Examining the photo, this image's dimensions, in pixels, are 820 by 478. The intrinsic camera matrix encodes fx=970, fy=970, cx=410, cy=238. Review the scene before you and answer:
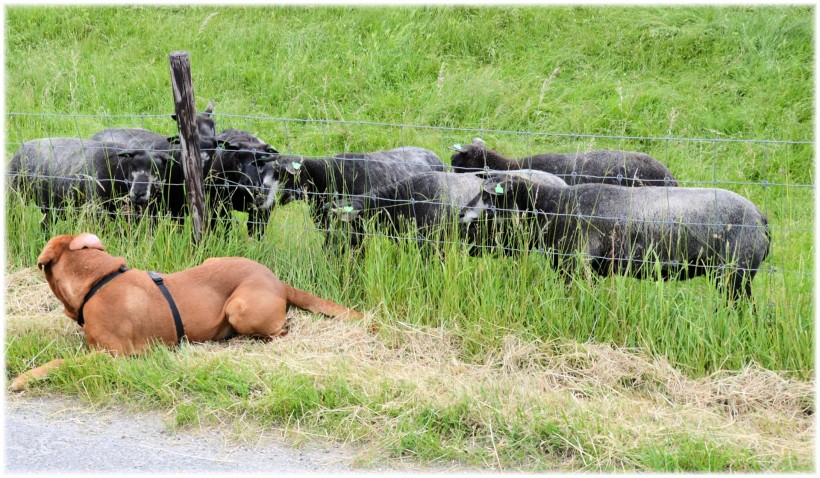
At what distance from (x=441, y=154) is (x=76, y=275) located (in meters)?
6.45

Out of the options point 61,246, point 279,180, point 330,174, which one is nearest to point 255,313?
point 61,246

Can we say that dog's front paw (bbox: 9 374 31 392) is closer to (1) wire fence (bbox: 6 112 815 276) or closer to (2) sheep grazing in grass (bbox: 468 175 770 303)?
(1) wire fence (bbox: 6 112 815 276)

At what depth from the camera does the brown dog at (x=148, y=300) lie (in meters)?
6.42

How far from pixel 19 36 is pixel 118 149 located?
9.73m

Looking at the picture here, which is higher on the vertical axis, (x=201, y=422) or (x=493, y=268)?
(x=493, y=268)

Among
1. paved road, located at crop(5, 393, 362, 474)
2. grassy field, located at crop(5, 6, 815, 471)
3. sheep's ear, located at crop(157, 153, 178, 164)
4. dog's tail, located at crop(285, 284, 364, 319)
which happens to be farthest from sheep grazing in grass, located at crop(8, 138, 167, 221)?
paved road, located at crop(5, 393, 362, 474)

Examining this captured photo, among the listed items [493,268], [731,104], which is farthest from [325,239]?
[731,104]

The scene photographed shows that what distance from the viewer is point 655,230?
7.16m

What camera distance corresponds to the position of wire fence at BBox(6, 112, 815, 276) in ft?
28.2

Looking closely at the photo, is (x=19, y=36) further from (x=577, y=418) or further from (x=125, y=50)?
(x=577, y=418)

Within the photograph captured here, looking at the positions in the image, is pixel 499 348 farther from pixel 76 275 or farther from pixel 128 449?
pixel 76 275

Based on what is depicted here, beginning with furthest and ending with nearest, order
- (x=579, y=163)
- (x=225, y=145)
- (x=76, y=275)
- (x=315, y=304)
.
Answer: (x=579, y=163), (x=225, y=145), (x=315, y=304), (x=76, y=275)

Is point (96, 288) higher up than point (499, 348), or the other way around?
point (96, 288)

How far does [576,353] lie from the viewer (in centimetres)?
634
